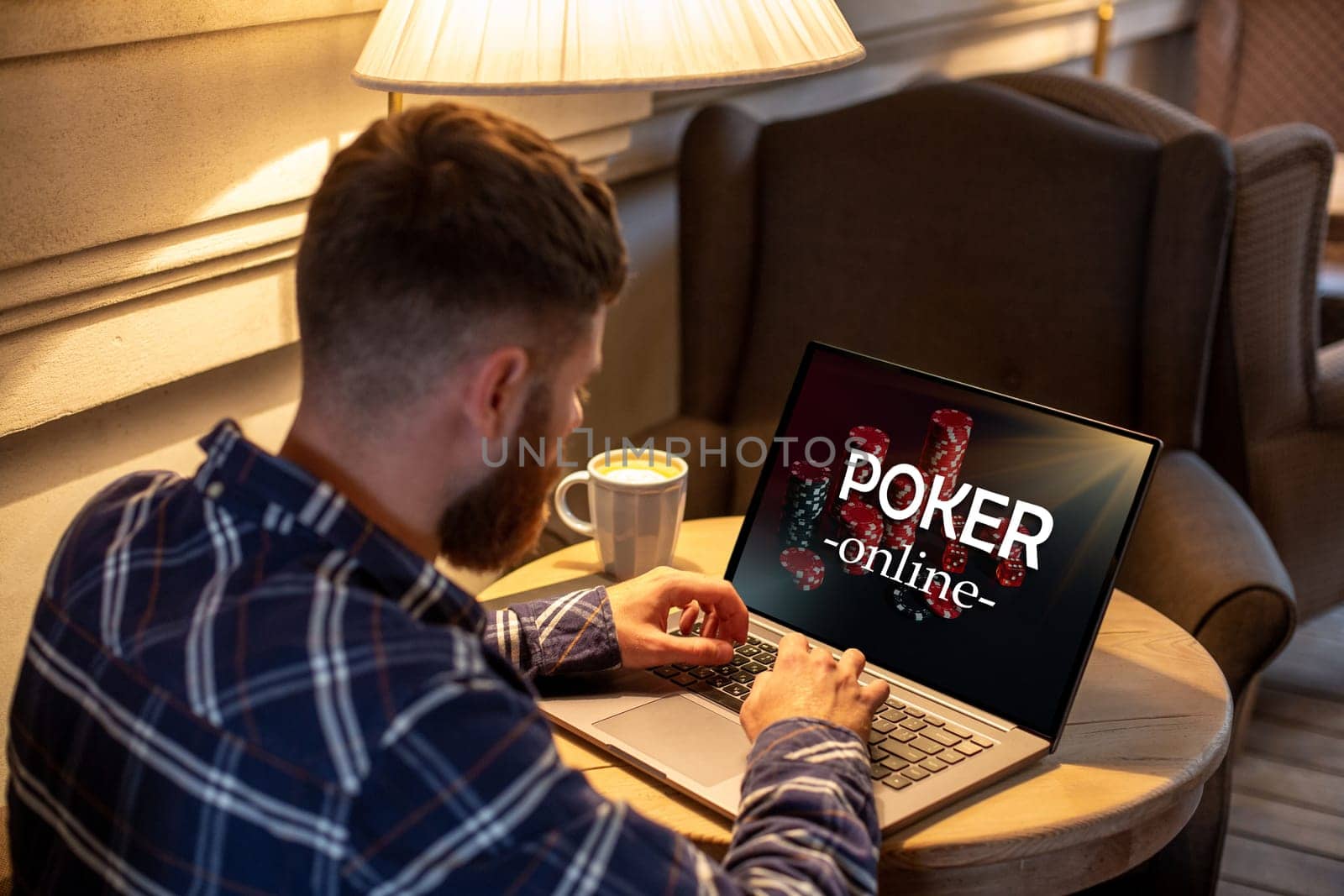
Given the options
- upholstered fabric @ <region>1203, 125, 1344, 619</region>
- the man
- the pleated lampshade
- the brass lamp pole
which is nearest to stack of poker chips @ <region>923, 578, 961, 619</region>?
the man

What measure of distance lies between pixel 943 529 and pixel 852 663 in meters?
0.16

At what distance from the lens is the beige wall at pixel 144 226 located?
1.13 m

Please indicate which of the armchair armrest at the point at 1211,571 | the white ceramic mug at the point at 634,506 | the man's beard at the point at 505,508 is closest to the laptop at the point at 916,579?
the white ceramic mug at the point at 634,506

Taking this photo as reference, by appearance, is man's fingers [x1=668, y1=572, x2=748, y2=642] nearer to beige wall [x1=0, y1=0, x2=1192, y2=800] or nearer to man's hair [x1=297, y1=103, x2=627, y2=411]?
man's hair [x1=297, y1=103, x2=627, y2=411]

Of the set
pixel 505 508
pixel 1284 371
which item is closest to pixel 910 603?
pixel 505 508

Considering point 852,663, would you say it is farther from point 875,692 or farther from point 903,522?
point 903,522

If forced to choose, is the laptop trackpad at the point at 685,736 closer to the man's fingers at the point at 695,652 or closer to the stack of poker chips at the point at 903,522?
the man's fingers at the point at 695,652

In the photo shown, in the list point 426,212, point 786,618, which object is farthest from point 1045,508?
point 426,212

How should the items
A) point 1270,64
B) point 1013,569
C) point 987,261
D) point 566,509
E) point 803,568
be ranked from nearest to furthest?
point 1013,569 → point 803,568 → point 566,509 → point 987,261 → point 1270,64

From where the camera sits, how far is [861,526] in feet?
3.86

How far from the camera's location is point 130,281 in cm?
124

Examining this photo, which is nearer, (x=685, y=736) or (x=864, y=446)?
(x=685, y=736)

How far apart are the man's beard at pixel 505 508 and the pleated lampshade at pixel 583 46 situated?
360 mm

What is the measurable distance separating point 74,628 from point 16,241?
20.0 inches
